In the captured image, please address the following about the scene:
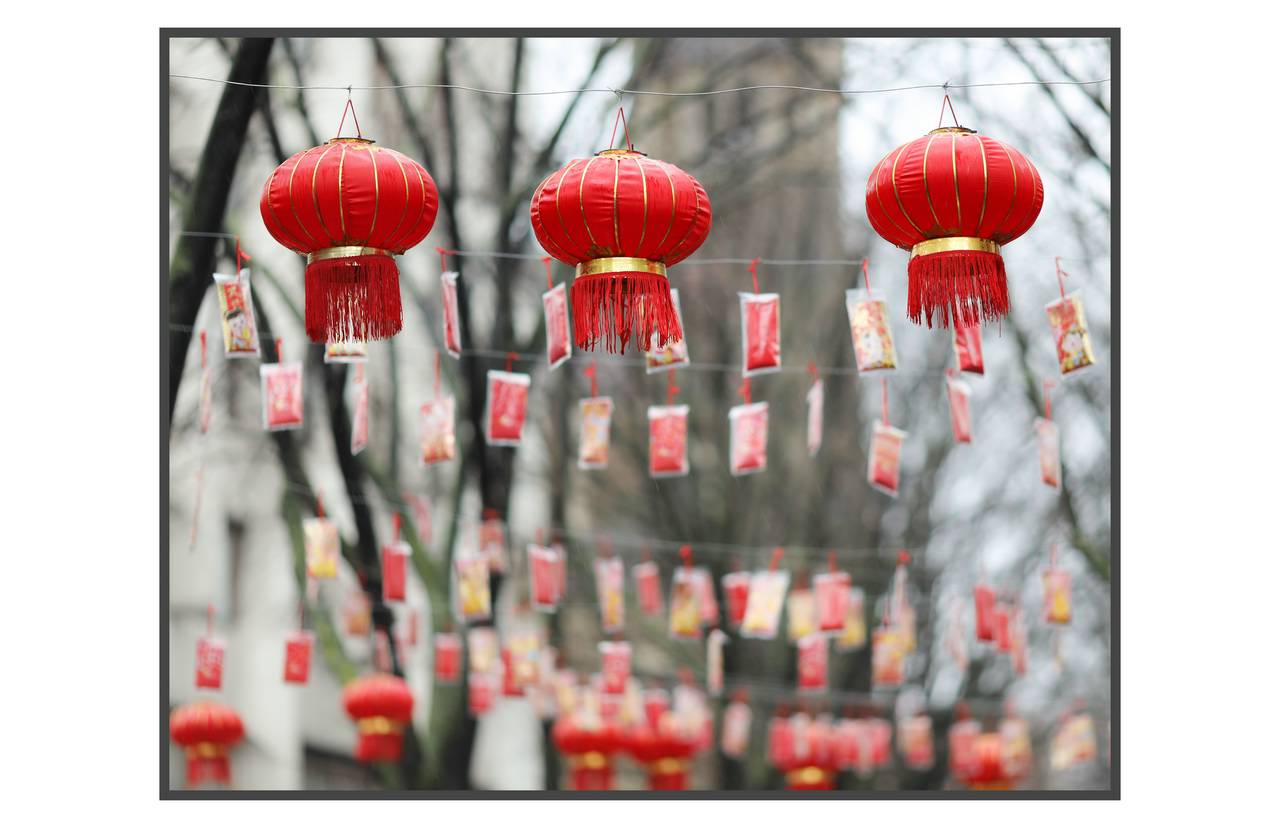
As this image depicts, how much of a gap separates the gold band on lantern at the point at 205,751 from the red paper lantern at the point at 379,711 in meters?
1.04

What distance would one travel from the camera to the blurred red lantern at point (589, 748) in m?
16.6

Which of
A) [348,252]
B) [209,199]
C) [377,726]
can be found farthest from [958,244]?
[377,726]

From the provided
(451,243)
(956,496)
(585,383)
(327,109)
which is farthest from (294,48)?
(956,496)

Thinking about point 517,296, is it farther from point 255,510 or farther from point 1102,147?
point 1102,147

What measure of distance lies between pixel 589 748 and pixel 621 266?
10.4 meters

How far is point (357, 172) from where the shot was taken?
699 cm

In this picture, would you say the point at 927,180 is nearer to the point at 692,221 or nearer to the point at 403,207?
the point at 692,221

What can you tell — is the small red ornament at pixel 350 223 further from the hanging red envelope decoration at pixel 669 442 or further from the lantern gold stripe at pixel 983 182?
the hanging red envelope decoration at pixel 669 442

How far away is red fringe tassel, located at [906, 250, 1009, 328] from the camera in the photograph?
6988 mm

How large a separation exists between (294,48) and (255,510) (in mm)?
5771

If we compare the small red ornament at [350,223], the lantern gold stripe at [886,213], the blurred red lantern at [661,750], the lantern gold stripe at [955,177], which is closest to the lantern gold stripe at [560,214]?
the small red ornament at [350,223]

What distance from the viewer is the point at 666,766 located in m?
17.6

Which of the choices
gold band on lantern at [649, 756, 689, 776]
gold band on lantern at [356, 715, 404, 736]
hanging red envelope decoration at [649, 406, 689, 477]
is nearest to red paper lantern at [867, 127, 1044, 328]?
hanging red envelope decoration at [649, 406, 689, 477]

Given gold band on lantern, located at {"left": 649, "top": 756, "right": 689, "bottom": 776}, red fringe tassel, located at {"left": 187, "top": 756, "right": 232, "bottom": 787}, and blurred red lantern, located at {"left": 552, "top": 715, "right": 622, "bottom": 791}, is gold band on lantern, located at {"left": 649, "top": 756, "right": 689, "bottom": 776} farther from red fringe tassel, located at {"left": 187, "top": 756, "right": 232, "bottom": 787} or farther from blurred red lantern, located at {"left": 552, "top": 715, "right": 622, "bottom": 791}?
red fringe tassel, located at {"left": 187, "top": 756, "right": 232, "bottom": 787}
